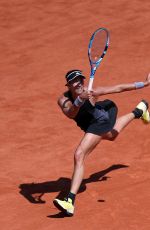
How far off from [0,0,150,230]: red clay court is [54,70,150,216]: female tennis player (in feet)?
1.04

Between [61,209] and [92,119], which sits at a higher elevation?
[92,119]

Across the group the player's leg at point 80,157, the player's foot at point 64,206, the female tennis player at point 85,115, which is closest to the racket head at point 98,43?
the female tennis player at point 85,115

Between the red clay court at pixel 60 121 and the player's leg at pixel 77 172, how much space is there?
152 millimetres

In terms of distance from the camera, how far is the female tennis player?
8.01 m

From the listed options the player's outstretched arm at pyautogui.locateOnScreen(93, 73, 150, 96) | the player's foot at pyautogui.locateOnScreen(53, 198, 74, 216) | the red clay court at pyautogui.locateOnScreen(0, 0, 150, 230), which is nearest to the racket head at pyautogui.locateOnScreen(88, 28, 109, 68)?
the player's outstretched arm at pyautogui.locateOnScreen(93, 73, 150, 96)

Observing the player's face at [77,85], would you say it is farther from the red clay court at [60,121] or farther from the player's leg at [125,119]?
the red clay court at [60,121]

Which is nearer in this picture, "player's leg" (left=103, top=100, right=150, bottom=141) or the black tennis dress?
the black tennis dress

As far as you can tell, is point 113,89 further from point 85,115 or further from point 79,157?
point 79,157

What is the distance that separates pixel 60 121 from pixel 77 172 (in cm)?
340

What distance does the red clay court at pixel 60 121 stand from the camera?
807 centimetres

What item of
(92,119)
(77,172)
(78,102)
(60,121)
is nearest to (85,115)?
(92,119)

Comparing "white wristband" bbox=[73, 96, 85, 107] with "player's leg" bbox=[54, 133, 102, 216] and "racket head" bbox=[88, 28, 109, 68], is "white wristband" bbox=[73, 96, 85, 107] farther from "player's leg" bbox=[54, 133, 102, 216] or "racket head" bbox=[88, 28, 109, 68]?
"racket head" bbox=[88, 28, 109, 68]

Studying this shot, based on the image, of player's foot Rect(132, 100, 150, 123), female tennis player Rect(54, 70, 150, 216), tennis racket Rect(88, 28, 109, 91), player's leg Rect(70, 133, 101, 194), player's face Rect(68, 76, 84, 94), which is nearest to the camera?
female tennis player Rect(54, 70, 150, 216)

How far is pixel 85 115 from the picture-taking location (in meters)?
8.61
